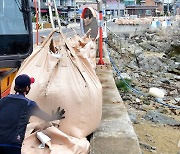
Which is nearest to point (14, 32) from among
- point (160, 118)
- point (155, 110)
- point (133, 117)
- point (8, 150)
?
point (8, 150)

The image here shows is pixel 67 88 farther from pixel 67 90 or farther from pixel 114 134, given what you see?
pixel 114 134

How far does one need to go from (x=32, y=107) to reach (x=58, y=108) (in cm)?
64

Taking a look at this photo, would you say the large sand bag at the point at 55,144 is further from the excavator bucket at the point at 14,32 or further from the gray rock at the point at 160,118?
the gray rock at the point at 160,118

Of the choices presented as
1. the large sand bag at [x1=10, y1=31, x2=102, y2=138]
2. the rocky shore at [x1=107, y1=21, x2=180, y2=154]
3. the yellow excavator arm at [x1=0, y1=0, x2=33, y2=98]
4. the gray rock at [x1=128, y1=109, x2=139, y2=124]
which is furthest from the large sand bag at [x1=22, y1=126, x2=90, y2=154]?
the gray rock at [x1=128, y1=109, x2=139, y2=124]

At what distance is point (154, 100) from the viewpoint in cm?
966

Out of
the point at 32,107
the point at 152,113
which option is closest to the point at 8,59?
the point at 32,107

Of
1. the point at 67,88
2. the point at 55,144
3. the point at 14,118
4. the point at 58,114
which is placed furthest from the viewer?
the point at 67,88

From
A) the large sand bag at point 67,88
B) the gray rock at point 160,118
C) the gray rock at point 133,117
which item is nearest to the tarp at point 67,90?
the large sand bag at point 67,88

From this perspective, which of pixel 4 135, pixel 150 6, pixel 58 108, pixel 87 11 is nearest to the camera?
pixel 4 135

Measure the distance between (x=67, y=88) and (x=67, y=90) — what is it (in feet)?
0.08

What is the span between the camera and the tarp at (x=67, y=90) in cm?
378

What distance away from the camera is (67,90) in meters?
3.81

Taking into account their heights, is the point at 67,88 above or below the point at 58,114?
above

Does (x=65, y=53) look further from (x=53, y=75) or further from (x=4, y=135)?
(x=4, y=135)
